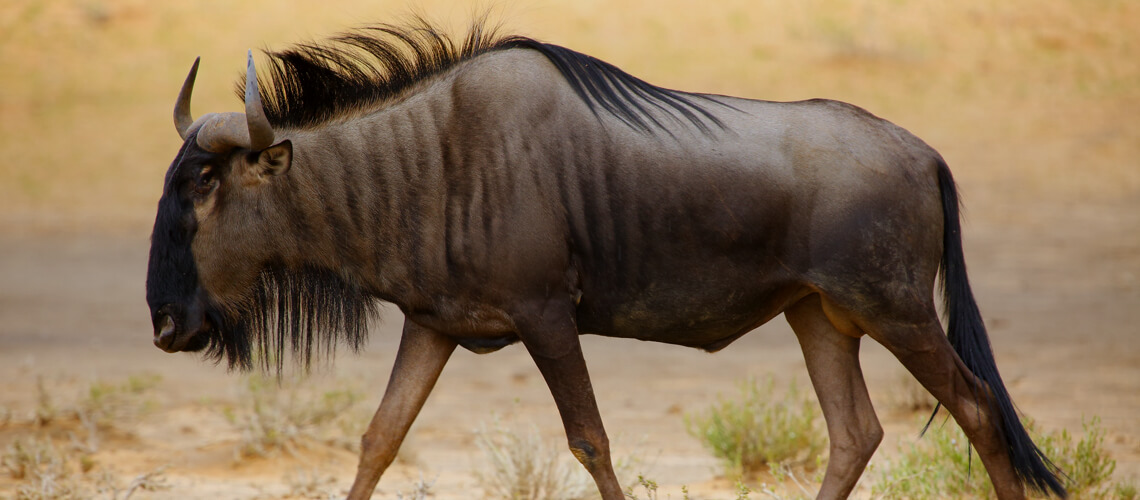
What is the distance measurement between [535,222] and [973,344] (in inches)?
69.9

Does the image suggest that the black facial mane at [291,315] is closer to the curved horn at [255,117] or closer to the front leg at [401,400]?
the front leg at [401,400]

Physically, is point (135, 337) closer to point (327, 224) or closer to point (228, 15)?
point (327, 224)

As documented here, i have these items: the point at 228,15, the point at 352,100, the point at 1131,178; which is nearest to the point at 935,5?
the point at 1131,178

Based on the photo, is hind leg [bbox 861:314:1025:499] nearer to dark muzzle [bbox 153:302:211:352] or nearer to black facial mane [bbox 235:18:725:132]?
black facial mane [bbox 235:18:725:132]

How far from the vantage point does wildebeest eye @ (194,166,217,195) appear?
3.81 metres

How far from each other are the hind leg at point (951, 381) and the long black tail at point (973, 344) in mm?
47

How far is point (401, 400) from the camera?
13.3 feet

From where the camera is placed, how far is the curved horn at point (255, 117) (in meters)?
3.57

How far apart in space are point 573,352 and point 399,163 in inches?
34.6

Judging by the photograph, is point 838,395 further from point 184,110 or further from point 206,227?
point 184,110

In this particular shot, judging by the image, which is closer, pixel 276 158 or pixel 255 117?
pixel 255 117

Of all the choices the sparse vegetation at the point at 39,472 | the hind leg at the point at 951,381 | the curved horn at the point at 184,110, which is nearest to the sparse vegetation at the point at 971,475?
the hind leg at the point at 951,381

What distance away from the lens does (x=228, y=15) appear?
21266 millimetres

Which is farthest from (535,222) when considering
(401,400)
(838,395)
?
(838,395)
